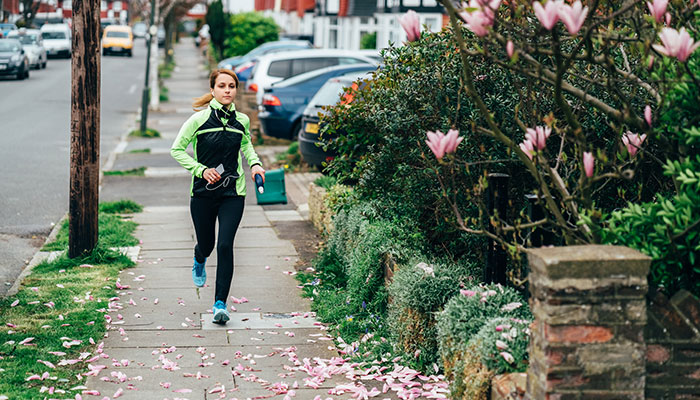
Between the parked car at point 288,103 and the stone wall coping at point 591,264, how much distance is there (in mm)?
14059

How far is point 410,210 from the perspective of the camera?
6.82m

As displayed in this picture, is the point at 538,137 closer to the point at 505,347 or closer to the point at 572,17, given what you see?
the point at 572,17

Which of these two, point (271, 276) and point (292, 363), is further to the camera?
point (271, 276)

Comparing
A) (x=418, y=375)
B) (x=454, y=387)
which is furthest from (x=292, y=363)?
(x=454, y=387)

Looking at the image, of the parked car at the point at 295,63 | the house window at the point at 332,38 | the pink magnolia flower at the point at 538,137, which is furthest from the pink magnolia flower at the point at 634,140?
the house window at the point at 332,38

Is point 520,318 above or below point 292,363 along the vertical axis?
above

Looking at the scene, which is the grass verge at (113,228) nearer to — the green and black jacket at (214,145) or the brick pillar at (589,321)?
the green and black jacket at (214,145)

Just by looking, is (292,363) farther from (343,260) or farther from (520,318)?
(343,260)

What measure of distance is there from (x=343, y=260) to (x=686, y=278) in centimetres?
422

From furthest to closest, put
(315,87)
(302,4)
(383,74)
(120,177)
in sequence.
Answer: (302,4) → (315,87) → (120,177) → (383,74)

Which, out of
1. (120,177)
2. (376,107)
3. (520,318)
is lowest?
(120,177)

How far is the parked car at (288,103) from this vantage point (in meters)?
17.8

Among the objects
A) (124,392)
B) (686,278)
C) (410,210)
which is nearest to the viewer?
(686,278)

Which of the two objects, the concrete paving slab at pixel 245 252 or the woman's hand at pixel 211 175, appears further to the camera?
the concrete paving slab at pixel 245 252
